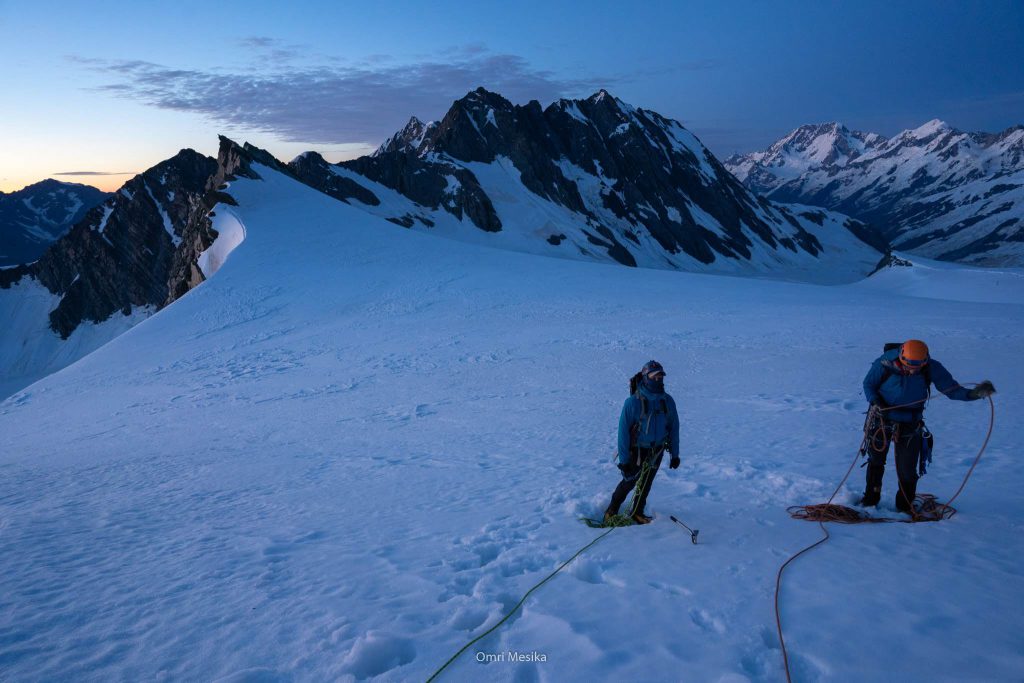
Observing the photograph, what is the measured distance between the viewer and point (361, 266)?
33.2m

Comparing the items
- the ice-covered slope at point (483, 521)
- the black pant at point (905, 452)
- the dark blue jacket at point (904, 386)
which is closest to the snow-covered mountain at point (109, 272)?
the ice-covered slope at point (483, 521)

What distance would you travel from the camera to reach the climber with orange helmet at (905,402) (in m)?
6.54

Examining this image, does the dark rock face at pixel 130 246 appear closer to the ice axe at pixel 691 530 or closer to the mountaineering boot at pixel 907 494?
the ice axe at pixel 691 530

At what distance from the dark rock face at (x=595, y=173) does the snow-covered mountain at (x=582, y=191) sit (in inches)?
13.3

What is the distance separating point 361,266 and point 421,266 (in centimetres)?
351

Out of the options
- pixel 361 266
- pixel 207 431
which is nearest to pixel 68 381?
pixel 207 431

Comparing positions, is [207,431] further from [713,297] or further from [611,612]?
[713,297]

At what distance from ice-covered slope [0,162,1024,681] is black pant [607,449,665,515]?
1.02ft

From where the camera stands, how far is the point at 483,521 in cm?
723

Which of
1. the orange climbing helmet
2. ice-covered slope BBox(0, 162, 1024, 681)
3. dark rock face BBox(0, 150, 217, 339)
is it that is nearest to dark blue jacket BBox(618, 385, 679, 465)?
ice-covered slope BBox(0, 162, 1024, 681)

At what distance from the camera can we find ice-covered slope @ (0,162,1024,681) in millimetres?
4664

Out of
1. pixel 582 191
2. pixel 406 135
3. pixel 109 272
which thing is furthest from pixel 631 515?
pixel 406 135

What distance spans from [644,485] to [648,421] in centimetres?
85

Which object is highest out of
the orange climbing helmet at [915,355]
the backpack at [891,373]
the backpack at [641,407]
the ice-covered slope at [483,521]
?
the orange climbing helmet at [915,355]
